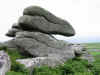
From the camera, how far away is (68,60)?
2002 cm

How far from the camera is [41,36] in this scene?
64.1ft

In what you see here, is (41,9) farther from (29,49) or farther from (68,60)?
(68,60)

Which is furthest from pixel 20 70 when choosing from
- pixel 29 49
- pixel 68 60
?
pixel 68 60

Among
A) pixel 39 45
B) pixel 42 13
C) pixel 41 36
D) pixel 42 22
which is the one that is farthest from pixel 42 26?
pixel 39 45

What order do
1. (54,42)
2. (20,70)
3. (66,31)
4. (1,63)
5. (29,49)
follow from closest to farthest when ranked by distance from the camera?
1. (1,63)
2. (20,70)
3. (29,49)
4. (54,42)
5. (66,31)

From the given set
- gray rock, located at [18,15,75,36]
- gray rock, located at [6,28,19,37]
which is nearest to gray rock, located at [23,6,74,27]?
gray rock, located at [18,15,75,36]

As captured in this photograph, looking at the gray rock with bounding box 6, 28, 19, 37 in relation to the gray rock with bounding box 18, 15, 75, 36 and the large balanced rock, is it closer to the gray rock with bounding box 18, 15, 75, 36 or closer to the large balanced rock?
the gray rock with bounding box 18, 15, 75, 36

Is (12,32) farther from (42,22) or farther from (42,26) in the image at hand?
(42,22)

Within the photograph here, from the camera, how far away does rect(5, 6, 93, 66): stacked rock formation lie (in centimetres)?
1880

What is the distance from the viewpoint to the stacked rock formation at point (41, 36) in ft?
61.7

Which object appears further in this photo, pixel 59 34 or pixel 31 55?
pixel 59 34

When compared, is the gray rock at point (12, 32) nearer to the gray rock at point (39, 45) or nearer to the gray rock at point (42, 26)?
the gray rock at point (39, 45)

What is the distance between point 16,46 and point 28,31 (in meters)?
2.52

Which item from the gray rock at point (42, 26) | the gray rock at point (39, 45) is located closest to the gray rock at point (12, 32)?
the gray rock at point (39, 45)
